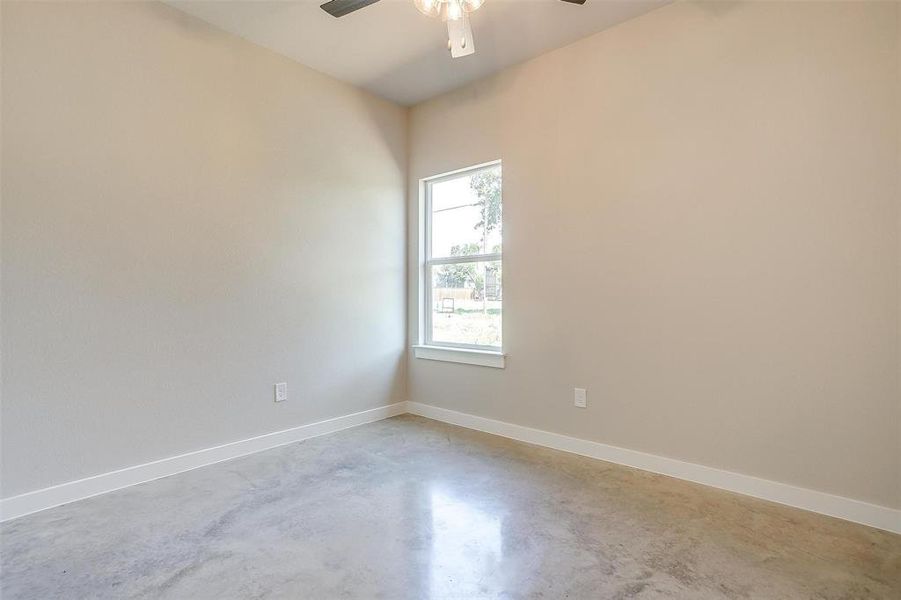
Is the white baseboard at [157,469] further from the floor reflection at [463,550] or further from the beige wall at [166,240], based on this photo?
the floor reflection at [463,550]

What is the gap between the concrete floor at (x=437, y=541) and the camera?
162cm

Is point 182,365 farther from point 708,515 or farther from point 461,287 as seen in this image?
point 708,515

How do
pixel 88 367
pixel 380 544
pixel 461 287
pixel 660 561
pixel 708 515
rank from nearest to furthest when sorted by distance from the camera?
pixel 660 561 < pixel 380 544 < pixel 708 515 < pixel 88 367 < pixel 461 287

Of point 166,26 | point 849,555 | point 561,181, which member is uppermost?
point 166,26

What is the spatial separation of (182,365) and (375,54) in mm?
2424

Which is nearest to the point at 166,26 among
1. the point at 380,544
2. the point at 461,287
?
the point at 461,287

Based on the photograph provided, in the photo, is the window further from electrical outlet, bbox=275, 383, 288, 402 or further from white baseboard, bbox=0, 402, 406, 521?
electrical outlet, bbox=275, 383, 288, 402

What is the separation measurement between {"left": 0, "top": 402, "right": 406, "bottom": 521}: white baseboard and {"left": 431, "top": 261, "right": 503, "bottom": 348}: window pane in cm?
102

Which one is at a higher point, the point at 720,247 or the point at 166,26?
the point at 166,26

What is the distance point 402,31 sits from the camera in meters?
2.85

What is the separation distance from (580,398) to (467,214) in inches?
67.9

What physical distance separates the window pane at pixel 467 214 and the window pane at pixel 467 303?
0.50ft

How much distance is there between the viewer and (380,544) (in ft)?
6.20

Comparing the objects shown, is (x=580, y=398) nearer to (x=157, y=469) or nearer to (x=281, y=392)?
(x=281, y=392)
